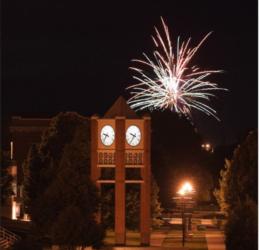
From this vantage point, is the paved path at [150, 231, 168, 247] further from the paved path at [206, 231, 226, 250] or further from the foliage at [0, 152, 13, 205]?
the foliage at [0, 152, 13, 205]

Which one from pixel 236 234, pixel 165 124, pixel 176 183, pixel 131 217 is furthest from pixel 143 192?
pixel 165 124

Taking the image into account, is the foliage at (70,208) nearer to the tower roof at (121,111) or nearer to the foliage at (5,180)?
the tower roof at (121,111)

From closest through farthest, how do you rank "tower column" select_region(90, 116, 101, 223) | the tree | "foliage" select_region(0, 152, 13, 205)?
1. the tree
2. "tower column" select_region(90, 116, 101, 223)
3. "foliage" select_region(0, 152, 13, 205)

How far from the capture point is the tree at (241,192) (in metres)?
36.8

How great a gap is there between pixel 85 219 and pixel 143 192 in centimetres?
838

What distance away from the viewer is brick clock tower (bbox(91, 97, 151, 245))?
45.4m

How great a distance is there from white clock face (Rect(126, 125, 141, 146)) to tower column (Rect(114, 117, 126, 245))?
542 mm

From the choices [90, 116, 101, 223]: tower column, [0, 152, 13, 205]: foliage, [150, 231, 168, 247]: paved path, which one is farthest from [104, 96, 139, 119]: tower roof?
[0, 152, 13, 205]: foliage

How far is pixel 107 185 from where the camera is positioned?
2183 inches

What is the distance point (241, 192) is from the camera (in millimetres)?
53531

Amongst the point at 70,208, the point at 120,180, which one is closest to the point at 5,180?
the point at 120,180

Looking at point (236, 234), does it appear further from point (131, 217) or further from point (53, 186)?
point (131, 217)

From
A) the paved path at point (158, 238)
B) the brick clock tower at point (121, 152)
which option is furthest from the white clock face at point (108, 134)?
the paved path at point (158, 238)

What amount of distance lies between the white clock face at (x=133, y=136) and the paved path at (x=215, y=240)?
6.13m
